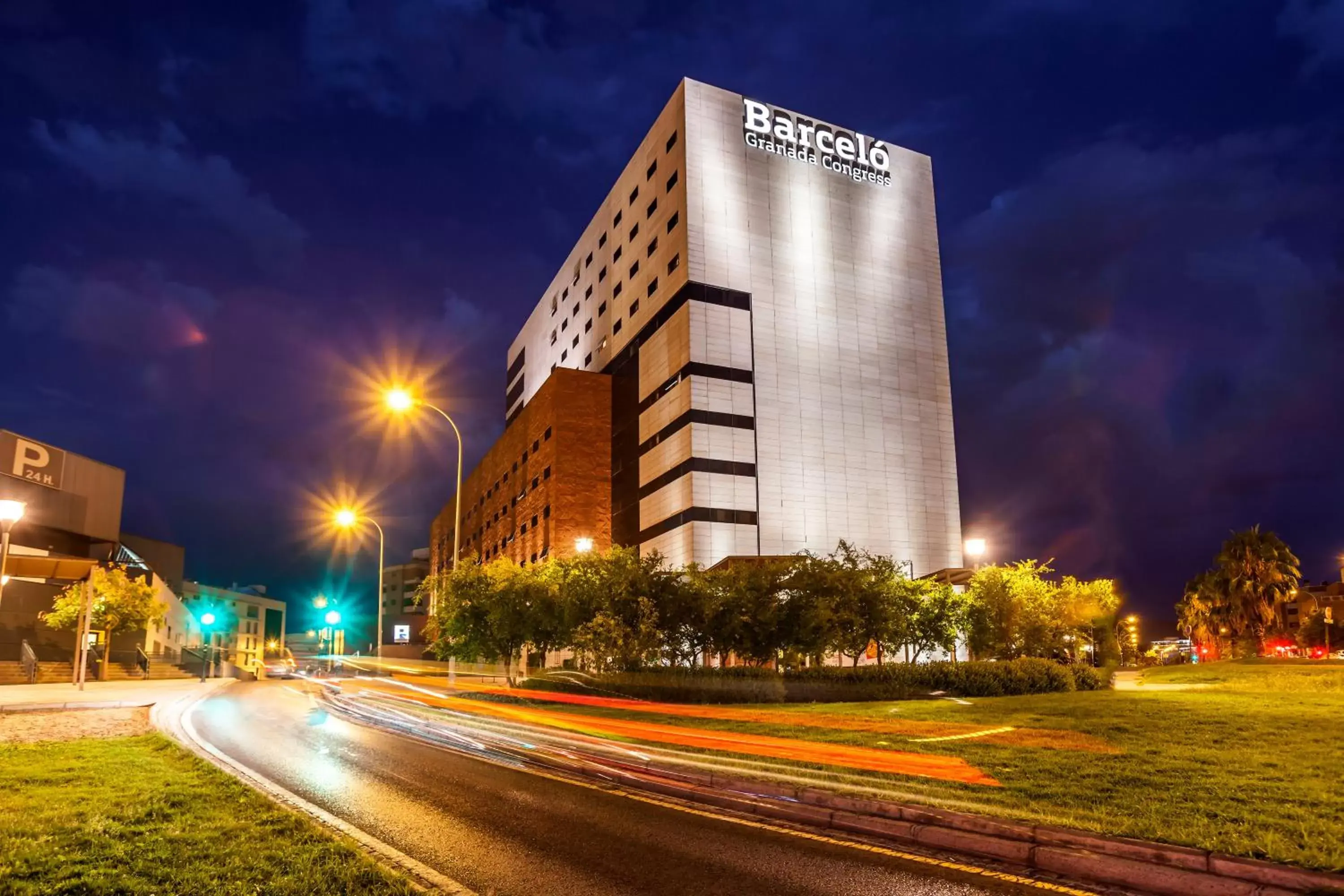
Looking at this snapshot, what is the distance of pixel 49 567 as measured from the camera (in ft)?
130

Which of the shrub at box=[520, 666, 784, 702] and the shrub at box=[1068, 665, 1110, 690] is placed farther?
the shrub at box=[1068, 665, 1110, 690]

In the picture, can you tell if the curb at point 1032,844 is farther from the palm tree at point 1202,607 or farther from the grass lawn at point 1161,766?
the palm tree at point 1202,607

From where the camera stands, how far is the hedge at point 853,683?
97.1 feet

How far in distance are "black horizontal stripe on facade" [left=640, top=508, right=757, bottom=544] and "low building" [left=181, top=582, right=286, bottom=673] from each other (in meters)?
53.5

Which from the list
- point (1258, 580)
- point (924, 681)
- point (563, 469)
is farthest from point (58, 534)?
point (1258, 580)

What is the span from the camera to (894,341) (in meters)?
76.2

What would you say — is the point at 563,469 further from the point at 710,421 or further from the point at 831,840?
the point at 831,840

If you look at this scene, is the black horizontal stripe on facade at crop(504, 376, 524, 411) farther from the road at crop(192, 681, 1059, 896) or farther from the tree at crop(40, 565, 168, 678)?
the road at crop(192, 681, 1059, 896)

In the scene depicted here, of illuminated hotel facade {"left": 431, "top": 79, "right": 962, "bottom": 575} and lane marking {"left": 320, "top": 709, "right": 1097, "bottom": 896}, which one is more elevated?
illuminated hotel facade {"left": 431, "top": 79, "right": 962, "bottom": 575}

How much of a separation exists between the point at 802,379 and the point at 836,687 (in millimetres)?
43791

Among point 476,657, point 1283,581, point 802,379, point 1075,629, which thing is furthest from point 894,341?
point 476,657

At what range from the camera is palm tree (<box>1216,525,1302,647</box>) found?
176 feet

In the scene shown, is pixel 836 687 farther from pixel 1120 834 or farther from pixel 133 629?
pixel 133 629

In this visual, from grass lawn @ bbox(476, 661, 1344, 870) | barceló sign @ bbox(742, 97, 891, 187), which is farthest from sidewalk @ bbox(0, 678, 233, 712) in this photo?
barceló sign @ bbox(742, 97, 891, 187)
